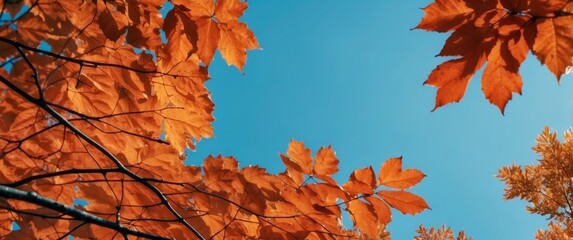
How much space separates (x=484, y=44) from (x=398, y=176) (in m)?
0.48

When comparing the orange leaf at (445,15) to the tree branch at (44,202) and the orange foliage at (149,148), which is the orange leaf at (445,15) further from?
the tree branch at (44,202)

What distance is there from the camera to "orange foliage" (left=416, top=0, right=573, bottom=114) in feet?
2.24

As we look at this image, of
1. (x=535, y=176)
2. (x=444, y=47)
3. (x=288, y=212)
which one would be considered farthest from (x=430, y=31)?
(x=535, y=176)

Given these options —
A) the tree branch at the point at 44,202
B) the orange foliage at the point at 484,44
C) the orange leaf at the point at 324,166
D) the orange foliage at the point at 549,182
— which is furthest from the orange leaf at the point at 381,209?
the orange foliage at the point at 549,182

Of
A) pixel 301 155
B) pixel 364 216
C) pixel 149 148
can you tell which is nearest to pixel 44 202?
pixel 149 148

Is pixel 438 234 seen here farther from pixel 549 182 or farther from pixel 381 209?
pixel 381 209

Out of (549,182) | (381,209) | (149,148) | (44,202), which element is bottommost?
(44,202)

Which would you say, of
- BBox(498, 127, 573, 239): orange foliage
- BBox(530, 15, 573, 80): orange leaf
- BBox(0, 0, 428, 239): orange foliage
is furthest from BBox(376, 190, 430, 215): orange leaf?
BBox(498, 127, 573, 239): orange foliage

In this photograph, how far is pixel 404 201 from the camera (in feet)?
3.65

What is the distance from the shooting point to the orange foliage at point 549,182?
5598mm

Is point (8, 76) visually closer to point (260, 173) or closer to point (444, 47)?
point (260, 173)

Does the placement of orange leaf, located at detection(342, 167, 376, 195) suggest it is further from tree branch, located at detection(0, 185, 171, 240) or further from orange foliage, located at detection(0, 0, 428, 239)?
tree branch, located at detection(0, 185, 171, 240)

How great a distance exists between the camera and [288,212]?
1.21 m

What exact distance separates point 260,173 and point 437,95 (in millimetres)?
653
